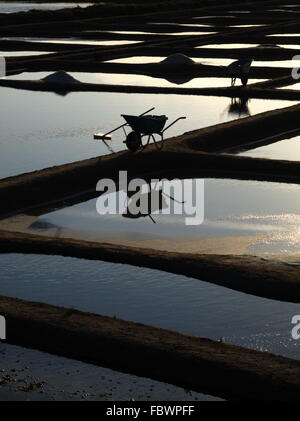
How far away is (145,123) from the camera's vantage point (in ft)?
47.4

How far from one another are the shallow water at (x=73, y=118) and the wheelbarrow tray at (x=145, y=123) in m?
1.06

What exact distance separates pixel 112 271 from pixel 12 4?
54.2 meters

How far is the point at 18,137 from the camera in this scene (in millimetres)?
16844

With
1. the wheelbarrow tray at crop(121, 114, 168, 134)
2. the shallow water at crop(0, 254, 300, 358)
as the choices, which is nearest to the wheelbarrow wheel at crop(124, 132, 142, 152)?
the wheelbarrow tray at crop(121, 114, 168, 134)

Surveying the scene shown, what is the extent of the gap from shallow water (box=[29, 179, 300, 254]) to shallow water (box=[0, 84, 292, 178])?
95.5 inches

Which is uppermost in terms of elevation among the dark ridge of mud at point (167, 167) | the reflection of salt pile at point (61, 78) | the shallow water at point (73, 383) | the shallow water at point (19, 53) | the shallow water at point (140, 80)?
the shallow water at point (19, 53)

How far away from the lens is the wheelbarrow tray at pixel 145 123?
14398mm

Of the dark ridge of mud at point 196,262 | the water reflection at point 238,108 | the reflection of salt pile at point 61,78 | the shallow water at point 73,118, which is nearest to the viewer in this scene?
the dark ridge of mud at point 196,262

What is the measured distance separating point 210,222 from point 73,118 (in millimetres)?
8070

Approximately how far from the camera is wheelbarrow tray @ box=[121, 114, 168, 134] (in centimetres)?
1440

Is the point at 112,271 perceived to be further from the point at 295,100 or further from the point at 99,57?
the point at 99,57

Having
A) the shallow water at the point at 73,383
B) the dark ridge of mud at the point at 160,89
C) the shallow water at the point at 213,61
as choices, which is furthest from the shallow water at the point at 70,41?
the shallow water at the point at 73,383

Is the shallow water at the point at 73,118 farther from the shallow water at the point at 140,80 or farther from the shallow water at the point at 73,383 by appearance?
the shallow water at the point at 73,383
